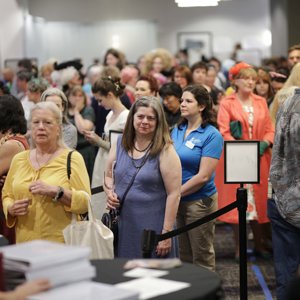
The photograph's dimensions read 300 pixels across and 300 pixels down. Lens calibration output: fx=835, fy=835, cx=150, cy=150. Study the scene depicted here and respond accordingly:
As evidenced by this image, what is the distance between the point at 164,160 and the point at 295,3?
13080mm

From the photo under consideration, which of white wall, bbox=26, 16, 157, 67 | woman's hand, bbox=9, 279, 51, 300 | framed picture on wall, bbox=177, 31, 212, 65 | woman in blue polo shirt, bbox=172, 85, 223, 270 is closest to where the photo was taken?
woman's hand, bbox=9, 279, 51, 300

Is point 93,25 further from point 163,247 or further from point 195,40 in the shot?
point 163,247

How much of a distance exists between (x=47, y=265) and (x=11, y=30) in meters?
15.7

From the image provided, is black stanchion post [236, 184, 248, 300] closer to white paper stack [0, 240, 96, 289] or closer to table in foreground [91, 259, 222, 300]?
table in foreground [91, 259, 222, 300]

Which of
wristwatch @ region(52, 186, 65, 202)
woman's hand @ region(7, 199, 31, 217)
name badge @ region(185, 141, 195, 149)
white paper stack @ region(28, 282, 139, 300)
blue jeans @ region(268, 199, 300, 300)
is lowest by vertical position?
blue jeans @ region(268, 199, 300, 300)

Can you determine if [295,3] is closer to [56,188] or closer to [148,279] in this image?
[56,188]

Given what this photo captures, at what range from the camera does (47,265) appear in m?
2.98

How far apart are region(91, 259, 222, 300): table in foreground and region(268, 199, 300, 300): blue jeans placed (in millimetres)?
1532

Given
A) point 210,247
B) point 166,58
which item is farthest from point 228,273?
point 166,58

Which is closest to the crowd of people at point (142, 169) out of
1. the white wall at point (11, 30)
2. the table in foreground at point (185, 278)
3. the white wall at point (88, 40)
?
the table in foreground at point (185, 278)

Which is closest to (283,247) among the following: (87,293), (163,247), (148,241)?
(163,247)

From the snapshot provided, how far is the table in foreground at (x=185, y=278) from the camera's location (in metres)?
3.19

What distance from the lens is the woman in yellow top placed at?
469cm

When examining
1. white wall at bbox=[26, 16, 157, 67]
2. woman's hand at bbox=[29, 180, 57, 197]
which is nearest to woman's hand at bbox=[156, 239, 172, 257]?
woman's hand at bbox=[29, 180, 57, 197]
